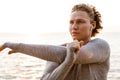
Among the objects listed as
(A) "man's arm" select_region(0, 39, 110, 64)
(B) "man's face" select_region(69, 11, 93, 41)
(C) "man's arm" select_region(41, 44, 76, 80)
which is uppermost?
(B) "man's face" select_region(69, 11, 93, 41)

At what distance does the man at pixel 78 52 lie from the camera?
253cm

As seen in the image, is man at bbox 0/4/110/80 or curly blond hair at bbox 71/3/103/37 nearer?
man at bbox 0/4/110/80

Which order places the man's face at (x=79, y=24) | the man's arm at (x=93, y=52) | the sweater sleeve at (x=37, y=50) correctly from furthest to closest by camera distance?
the man's face at (x=79, y=24) < the man's arm at (x=93, y=52) < the sweater sleeve at (x=37, y=50)

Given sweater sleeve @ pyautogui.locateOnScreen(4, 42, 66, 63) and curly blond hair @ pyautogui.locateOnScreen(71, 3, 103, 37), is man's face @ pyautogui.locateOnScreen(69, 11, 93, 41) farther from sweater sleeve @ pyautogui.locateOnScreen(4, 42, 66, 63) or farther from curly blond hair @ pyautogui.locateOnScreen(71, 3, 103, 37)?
sweater sleeve @ pyautogui.locateOnScreen(4, 42, 66, 63)

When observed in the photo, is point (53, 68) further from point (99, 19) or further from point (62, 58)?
point (99, 19)

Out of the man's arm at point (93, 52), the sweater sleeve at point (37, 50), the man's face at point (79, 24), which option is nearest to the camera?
the sweater sleeve at point (37, 50)

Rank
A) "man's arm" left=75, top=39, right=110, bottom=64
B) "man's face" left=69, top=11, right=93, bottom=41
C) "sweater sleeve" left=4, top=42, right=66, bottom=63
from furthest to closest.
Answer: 1. "man's face" left=69, top=11, right=93, bottom=41
2. "man's arm" left=75, top=39, right=110, bottom=64
3. "sweater sleeve" left=4, top=42, right=66, bottom=63

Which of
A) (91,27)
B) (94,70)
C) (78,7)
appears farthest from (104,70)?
(78,7)

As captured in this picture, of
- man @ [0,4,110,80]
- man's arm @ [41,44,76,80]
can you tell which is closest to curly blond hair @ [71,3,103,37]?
man @ [0,4,110,80]

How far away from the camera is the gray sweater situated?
253cm

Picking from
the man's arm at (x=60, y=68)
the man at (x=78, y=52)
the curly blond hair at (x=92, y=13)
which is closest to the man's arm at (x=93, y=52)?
the man at (x=78, y=52)

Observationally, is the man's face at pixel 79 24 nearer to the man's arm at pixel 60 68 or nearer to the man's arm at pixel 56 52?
the man's arm at pixel 56 52

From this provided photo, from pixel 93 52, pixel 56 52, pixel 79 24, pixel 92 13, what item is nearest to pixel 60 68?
pixel 56 52

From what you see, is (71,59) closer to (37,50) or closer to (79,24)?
(37,50)
